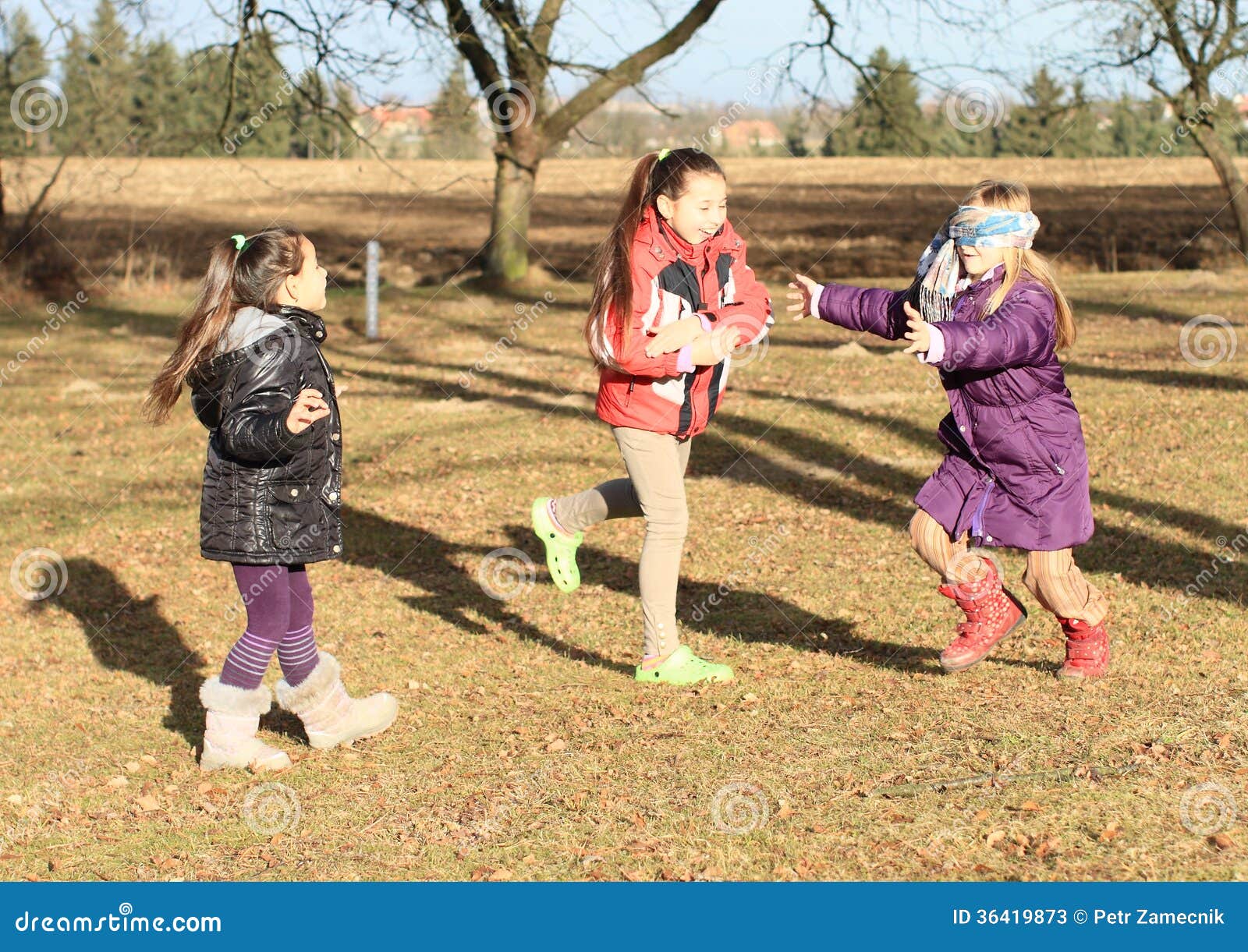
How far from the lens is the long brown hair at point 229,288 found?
4191 millimetres

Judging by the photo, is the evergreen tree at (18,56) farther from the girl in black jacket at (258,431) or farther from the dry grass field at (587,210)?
the girl in black jacket at (258,431)

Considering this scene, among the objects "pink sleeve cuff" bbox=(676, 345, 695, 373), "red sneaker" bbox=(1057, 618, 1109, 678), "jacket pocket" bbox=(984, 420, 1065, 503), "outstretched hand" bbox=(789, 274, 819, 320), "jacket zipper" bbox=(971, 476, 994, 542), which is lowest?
"red sneaker" bbox=(1057, 618, 1109, 678)

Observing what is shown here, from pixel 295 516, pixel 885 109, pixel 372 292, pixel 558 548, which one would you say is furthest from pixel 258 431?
pixel 885 109

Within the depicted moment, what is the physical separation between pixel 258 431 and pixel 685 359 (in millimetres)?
1459

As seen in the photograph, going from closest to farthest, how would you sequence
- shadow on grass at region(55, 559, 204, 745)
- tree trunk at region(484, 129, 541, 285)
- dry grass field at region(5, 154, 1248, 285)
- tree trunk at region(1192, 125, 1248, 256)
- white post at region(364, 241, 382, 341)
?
shadow on grass at region(55, 559, 204, 745)
white post at region(364, 241, 382, 341)
tree trunk at region(1192, 125, 1248, 256)
tree trunk at region(484, 129, 541, 285)
dry grass field at region(5, 154, 1248, 285)

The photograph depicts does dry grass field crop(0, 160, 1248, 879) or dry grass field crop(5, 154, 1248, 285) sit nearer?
dry grass field crop(0, 160, 1248, 879)

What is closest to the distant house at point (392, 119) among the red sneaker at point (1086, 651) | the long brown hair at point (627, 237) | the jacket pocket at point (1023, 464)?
the long brown hair at point (627, 237)

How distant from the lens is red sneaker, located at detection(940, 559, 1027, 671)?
4.82m

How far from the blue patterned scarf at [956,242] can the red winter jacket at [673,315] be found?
1.82 feet

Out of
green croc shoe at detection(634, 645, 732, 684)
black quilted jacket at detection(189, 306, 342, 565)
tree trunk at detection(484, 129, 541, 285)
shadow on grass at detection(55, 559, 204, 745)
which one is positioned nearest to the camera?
black quilted jacket at detection(189, 306, 342, 565)

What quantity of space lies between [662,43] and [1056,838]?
56.0 ft

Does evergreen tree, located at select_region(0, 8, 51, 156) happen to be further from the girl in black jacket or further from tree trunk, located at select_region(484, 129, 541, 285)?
the girl in black jacket

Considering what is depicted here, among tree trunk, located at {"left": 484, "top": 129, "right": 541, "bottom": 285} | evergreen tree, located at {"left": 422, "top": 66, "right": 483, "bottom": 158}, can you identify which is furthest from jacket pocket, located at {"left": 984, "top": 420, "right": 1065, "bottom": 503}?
tree trunk, located at {"left": 484, "top": 129, "right": 541, "bottom": 285}

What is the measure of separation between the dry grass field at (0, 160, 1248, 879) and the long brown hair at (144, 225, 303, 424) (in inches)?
56.5
